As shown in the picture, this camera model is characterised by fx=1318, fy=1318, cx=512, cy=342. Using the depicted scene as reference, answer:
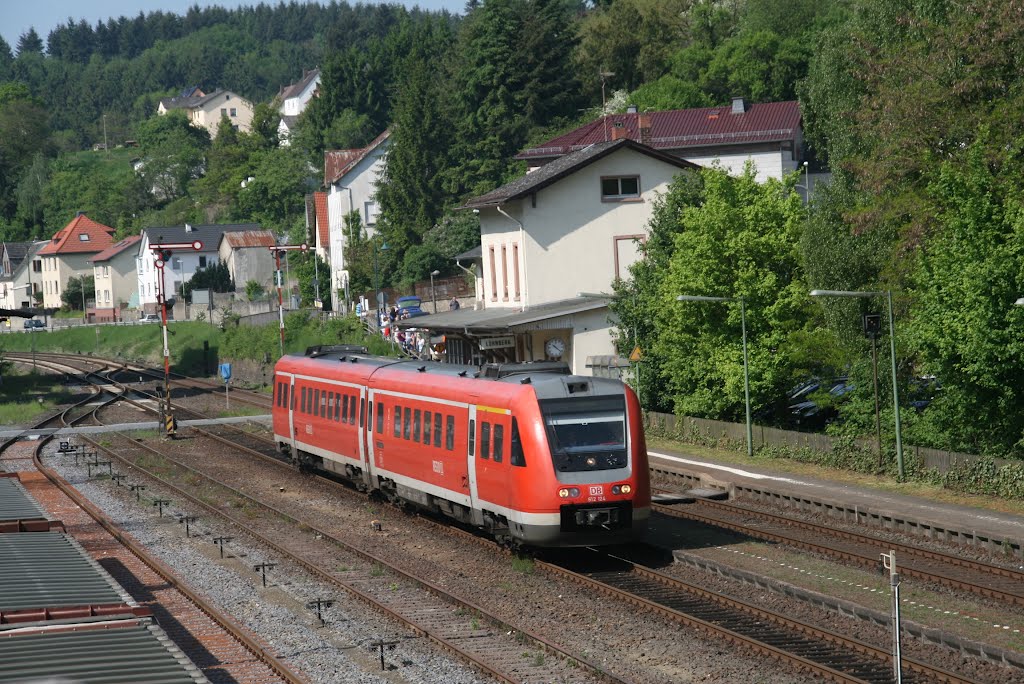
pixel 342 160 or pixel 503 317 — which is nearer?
pixel 503 317

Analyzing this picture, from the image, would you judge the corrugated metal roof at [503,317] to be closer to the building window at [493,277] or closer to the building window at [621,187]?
the building window at [493,277]

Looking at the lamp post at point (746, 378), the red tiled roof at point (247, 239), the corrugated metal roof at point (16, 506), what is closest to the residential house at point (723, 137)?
the lamp post at point (746, 378)

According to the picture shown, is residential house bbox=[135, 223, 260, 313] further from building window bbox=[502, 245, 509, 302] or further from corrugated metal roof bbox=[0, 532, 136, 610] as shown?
corrugated metal roof bbox=[0, 532, 136, 610]

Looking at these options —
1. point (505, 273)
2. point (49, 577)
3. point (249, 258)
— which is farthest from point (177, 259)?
point (49, 577)

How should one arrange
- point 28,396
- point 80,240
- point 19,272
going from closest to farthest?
point 28,396
point 80,240
point 19,272

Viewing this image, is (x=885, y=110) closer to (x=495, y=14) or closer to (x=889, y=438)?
(x=889, y=438)

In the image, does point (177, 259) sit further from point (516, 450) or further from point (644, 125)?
point (516, 450)

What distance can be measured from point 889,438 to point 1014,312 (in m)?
5.94

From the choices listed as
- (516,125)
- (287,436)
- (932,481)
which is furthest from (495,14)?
(932,481)

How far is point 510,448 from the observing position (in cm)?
1970

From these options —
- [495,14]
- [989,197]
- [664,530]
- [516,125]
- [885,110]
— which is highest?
[495,14]

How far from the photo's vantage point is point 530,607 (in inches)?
695

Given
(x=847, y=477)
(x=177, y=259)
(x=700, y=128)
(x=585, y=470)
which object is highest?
(x=700, y=128)

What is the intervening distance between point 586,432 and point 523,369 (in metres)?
2.41
